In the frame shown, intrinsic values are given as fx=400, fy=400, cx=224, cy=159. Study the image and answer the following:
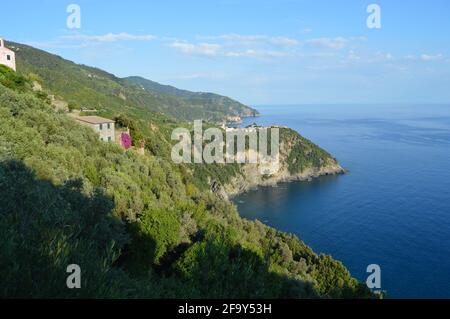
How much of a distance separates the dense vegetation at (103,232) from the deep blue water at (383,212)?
932 inches

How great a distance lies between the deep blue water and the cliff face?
5.18 metres

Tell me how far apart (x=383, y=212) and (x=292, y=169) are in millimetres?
57856

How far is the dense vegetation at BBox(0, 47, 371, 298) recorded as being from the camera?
7457 millimetres

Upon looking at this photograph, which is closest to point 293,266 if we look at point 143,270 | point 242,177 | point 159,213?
point 159,213

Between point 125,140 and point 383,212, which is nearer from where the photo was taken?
point 125,140

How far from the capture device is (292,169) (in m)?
133

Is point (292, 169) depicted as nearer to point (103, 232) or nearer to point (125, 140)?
point (125, 140)

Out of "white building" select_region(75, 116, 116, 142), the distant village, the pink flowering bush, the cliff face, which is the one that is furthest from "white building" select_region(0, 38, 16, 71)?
the cliff face

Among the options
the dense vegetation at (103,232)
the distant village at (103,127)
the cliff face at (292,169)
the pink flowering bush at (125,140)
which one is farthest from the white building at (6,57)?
the cliff face at (292,169)

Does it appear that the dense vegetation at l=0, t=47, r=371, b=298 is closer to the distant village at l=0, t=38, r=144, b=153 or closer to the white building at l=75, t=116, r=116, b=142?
the white building at l=75, t=116, r=116, b=142

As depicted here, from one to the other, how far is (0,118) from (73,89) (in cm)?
10305

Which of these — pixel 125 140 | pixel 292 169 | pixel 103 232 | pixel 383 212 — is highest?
pixel 125 140

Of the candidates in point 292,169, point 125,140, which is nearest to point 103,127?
point 125,140
